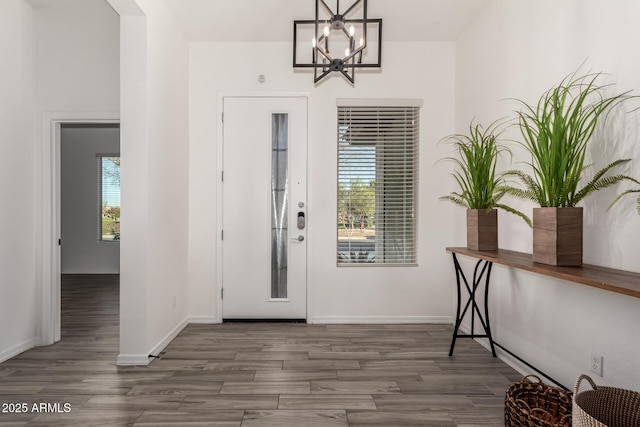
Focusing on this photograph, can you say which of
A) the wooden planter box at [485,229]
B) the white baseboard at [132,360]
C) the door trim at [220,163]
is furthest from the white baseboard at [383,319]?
the white baseboard at [132,360]

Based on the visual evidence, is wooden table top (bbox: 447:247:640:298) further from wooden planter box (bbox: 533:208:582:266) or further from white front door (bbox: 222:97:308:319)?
white front door (bbox: 222:97:308:319)

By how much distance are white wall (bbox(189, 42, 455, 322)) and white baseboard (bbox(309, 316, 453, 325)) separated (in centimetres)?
1

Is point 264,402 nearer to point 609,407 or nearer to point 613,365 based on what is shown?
point 609,407

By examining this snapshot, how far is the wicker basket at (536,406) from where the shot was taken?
1727 mm

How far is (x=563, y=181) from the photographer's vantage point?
71.9 inches

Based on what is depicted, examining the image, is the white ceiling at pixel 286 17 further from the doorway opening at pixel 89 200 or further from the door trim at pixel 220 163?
the doorway opening at pixel 89 200

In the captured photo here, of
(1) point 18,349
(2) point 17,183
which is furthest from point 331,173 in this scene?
(1) point 18,349

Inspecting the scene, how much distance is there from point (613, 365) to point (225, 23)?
3794mm

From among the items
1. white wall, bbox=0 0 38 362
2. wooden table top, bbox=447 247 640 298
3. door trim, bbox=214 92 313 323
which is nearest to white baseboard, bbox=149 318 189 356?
door trim, bbox=214 92 313 323

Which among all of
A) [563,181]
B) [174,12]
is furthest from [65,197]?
[563,181]

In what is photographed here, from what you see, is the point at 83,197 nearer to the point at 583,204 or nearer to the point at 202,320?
the point at 202,320

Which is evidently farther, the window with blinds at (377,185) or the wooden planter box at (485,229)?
the window with blinds at (377,185)

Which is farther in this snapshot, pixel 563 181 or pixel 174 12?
pixel 174 12

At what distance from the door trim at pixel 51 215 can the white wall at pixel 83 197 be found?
444cm
